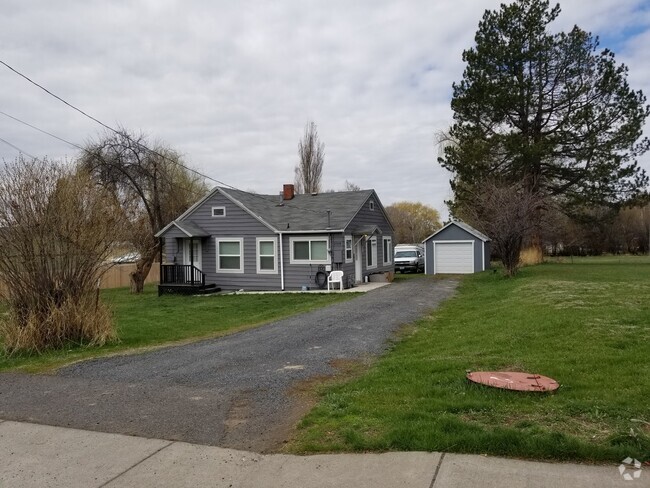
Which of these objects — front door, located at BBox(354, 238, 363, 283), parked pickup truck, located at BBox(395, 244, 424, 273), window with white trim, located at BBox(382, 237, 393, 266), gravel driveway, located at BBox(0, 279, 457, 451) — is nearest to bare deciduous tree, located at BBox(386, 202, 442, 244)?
parked pickup truck, located at BBox(395, 244, 424, 273)

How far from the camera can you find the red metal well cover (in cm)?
507

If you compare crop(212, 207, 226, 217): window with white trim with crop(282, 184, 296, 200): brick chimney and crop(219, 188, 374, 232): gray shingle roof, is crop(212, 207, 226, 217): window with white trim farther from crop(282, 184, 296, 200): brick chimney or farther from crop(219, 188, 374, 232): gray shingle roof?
crop(282, 184, 296, 200): brick chimney

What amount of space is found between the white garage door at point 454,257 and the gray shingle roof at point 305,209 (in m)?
7.30

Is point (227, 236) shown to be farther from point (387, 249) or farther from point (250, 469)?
point (250, 469)

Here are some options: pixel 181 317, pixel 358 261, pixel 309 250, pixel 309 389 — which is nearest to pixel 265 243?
pixel 309 250

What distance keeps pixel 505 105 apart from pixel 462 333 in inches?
929

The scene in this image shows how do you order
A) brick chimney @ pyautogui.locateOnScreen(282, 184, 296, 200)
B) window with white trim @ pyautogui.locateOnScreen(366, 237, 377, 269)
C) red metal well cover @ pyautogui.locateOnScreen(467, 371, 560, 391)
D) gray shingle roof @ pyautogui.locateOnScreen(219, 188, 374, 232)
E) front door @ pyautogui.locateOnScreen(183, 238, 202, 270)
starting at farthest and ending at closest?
brick chimney @ pyautogui.locateOnScreen(282, 184, 296, 200) → window with white trim @ pyautogui.locateOnScreen(366, 237, 377, 269) → front door @ pyautogui.locateOnScreen(183, 238, 202, 270) → gray shingle roof @ pyautogui.locateOnScreen(219, 188, 374, 232) → red metal well cover @ pyautogui.locateOnScreen(467, 371, 560, 391)

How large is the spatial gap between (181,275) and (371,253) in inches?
337

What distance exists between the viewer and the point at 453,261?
29.1m

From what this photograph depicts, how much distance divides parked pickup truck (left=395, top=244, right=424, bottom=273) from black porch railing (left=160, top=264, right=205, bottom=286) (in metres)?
14.3

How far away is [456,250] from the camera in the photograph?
29078mm

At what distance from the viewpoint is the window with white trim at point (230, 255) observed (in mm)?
21922

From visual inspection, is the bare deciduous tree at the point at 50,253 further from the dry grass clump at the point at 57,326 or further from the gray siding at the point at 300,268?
the gray siding at the point at 300,268

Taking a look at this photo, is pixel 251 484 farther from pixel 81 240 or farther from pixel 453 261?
pixel 453 261
